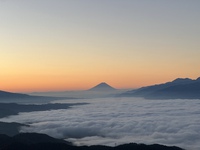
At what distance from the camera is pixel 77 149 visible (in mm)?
159500

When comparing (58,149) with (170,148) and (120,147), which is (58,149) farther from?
(170,148)

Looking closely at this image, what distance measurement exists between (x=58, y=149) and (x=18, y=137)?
141ft

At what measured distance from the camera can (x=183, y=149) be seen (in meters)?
186

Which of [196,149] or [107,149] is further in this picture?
[196,149]

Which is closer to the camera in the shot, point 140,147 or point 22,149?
point 22,149

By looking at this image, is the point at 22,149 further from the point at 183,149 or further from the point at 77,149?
the point at 183,149

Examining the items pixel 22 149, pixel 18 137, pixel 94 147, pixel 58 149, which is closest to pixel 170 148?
pixel 94 147

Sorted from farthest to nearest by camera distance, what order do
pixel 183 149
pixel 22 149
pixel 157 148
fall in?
pixel 183 149
pixel 157 148
pixel 22 149

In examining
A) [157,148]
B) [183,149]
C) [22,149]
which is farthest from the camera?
[183,149]

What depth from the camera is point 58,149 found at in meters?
163

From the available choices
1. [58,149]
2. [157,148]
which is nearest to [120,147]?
[157,148]

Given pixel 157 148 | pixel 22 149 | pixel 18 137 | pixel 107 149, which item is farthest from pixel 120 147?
pixel 18 137

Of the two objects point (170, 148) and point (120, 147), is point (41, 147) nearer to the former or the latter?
point (120, 147)

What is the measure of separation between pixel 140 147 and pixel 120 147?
10.5 metres
